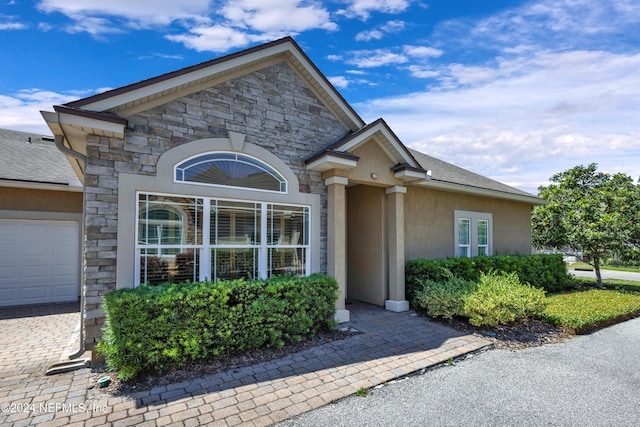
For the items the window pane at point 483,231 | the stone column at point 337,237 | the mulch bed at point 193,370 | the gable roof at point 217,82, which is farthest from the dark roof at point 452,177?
the mulch bed at point 193,370

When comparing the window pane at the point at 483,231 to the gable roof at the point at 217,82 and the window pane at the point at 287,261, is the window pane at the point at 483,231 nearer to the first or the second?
the gable roof at the point at 217,82

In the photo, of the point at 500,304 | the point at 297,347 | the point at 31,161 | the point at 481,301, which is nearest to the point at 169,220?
the point at 297,347

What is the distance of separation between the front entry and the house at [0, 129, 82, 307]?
27.7 ft

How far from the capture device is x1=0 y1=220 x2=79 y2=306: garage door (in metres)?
9.26

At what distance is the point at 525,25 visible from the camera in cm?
796

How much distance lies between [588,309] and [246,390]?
10038mm

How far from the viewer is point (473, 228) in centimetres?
1213

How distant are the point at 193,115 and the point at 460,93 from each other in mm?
8392

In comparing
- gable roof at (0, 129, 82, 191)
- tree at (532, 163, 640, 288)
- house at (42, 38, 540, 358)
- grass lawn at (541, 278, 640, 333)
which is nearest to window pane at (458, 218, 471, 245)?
house at (42, 38, 540, 358)

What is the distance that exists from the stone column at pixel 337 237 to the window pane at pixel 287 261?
0.68m

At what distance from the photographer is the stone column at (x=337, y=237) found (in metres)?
7.59

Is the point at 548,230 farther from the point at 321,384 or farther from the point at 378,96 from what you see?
the point at 321,384

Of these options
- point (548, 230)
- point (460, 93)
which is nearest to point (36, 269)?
point (460, 93)

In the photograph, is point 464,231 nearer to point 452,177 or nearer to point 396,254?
point 452,177
